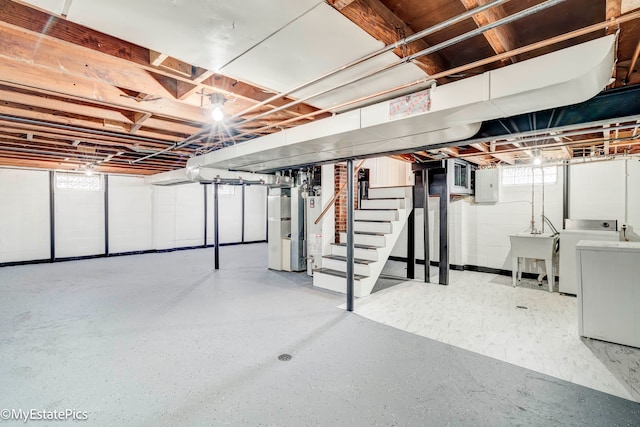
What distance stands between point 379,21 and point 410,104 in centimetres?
70

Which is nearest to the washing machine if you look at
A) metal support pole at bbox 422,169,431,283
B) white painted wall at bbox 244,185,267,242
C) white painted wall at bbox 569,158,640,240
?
white painted wall at bbox 569,158,640,240

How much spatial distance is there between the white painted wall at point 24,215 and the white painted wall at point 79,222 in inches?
8.9

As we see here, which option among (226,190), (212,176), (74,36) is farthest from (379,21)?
(226,190)

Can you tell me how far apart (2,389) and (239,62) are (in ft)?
8.90

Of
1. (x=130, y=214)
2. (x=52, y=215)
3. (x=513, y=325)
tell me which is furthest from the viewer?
(x=130, y=214)

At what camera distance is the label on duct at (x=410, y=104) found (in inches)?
79.7

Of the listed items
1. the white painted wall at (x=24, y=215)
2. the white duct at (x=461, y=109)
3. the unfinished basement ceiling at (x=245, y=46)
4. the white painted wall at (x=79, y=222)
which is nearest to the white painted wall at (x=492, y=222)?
the white duct at (x=461, y=109)

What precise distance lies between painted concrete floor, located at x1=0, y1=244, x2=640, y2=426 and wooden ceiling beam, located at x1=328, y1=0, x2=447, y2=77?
2175 mm

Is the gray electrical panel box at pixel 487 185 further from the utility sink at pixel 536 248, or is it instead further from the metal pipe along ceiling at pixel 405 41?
the metal pipe along ceiling at pixel 405 41

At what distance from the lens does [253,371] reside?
228 centimetres

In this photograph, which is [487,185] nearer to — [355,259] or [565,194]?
[565,194]

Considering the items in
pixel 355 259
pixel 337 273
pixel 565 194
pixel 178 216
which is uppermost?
pixel 565 194

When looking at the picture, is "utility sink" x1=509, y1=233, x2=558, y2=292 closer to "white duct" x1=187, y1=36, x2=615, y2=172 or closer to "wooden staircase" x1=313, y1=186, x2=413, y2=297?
"wooden staircase" x1=313, y1=186, x2=413, y2=297

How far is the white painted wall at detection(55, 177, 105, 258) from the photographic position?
6.90 metres
